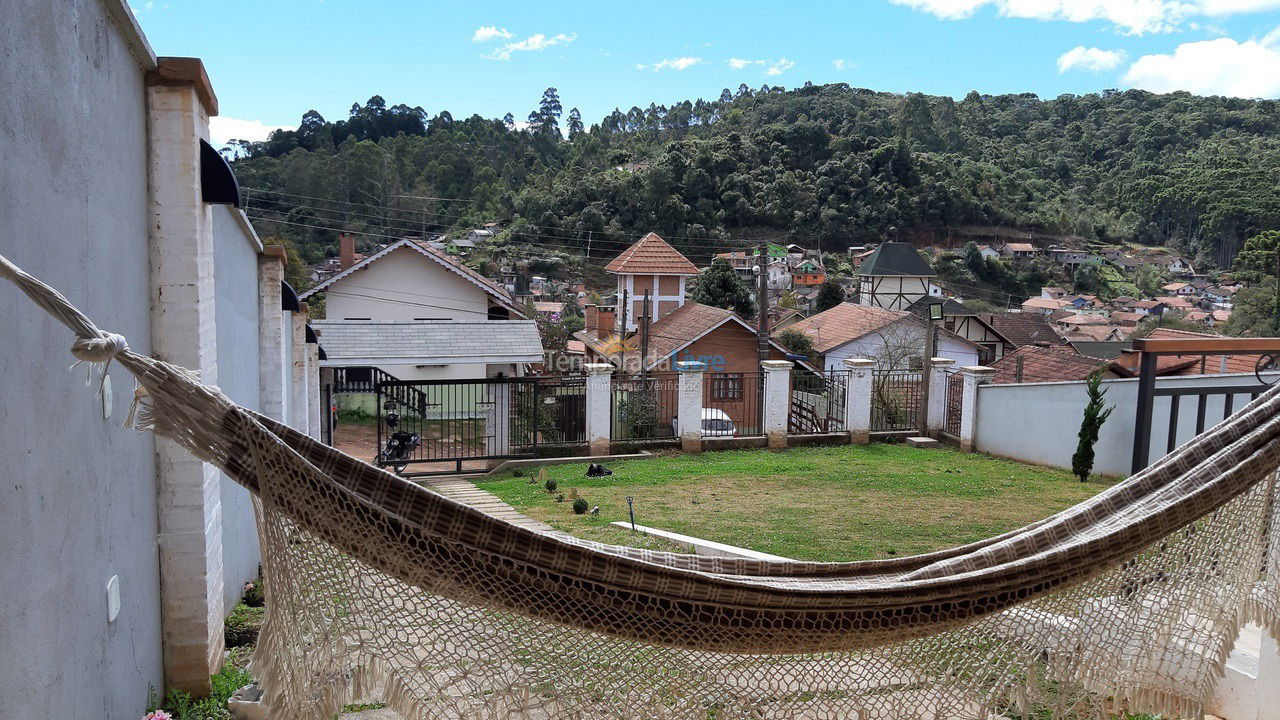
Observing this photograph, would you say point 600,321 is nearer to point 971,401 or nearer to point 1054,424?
point 971,401

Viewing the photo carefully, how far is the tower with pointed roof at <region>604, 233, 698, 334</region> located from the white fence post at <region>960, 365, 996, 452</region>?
8.83 m

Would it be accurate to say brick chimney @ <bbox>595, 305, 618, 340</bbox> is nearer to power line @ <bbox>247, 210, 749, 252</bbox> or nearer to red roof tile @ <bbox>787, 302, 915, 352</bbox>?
red roof tile @ <bbox>787, 302, 915, 352</bbox>

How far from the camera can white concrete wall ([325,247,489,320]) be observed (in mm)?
16656

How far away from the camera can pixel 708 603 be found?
1483 mm

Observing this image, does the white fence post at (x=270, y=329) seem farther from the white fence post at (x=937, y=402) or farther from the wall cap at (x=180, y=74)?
the white fence post at (x=937, y=402)

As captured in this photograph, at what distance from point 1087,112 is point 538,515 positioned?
50.1m

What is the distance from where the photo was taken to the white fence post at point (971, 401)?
10211 mm

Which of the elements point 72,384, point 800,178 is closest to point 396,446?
point 72,384

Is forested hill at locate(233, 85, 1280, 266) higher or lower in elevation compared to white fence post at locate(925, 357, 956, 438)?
higher

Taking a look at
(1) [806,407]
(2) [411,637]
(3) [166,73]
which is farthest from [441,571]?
(1) [806,407]

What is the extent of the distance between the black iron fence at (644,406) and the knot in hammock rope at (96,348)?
29.1ft

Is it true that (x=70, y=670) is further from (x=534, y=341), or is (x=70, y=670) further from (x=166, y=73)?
(x=534, y=341)

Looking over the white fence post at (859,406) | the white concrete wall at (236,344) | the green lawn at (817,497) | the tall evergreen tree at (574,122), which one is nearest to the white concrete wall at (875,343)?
the white fence post at (859,406)

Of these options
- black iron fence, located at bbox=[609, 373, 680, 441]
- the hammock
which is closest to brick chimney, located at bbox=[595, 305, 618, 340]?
black iron fence, located at bbox=[609, 373, 680, 441]
